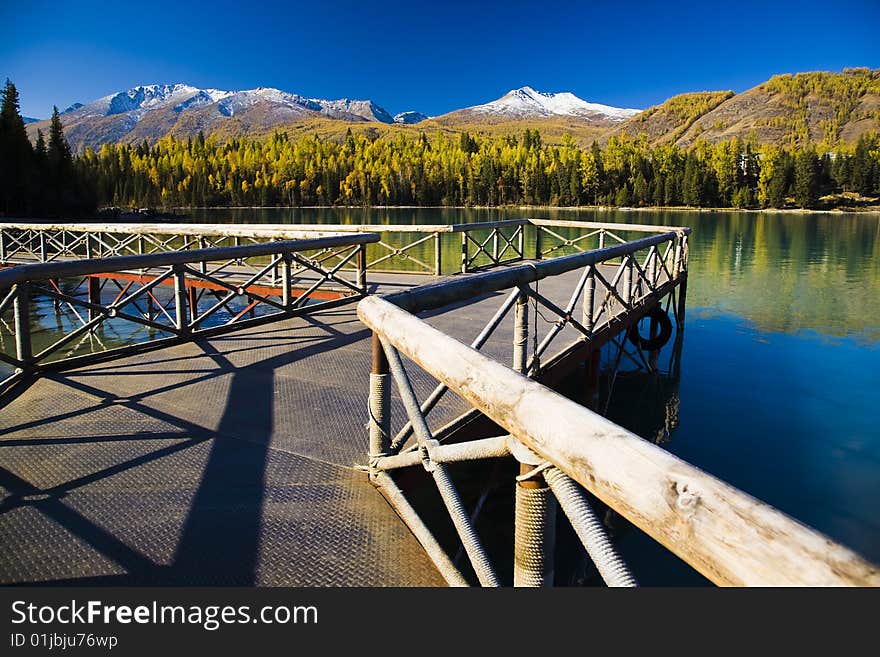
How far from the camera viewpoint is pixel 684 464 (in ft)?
3.92

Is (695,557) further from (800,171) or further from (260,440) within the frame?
(800,171)

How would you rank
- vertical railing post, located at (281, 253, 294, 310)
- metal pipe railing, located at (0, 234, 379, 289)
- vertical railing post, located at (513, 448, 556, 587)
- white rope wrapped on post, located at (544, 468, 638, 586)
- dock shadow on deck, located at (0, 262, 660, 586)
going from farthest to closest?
vertical railing post, located at (281, 253, 294, 310), metal pipe railing, located at (0, 234, 379, 289), dock shadow on deck, located at (0, 262, 660, 586), vertical railing post, located at (513, 448, 556, 587), white rope wrapped on post, located at (544, 468, 638, 586)

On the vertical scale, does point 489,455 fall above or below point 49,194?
below

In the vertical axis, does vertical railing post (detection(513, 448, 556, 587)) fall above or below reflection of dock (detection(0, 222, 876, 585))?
above

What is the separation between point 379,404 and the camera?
349 cm

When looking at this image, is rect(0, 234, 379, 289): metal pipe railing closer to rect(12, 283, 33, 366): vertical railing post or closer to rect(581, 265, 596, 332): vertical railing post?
rect(12, 283, 33, 366): vertical railing post

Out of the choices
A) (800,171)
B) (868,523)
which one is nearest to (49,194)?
(868,523)

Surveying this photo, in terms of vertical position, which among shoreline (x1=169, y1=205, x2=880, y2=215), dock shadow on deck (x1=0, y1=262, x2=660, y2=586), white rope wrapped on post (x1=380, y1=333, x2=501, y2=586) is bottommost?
dock shadow on deck (x1=0, y1=262, x2=660, y2=586)


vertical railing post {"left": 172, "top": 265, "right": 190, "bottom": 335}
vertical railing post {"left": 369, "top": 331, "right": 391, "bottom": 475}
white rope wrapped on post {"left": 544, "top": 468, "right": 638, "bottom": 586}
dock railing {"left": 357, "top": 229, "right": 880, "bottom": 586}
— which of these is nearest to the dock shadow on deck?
vertical railing post {"left": 369, "top": 331, "right": 391, "bottom": 475}

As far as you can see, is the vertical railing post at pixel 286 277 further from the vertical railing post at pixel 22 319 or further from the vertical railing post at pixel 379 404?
the vertical railing post at pixel 379 404

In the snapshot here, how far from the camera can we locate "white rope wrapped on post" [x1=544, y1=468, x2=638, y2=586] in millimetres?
1375

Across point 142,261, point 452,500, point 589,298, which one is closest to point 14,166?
point 142,261

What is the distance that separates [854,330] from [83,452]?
18175 millimetres

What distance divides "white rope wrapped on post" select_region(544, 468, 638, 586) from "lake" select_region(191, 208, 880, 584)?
55cm
